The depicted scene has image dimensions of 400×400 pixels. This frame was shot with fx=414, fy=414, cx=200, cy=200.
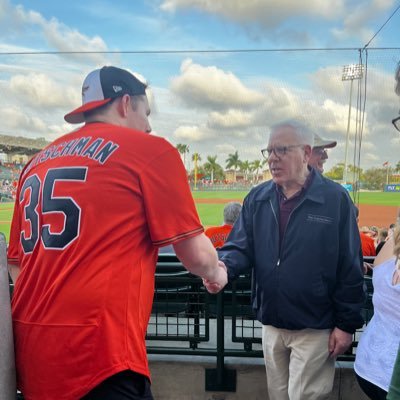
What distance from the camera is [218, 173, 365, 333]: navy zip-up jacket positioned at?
6.68 feet

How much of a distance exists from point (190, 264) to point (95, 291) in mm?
337

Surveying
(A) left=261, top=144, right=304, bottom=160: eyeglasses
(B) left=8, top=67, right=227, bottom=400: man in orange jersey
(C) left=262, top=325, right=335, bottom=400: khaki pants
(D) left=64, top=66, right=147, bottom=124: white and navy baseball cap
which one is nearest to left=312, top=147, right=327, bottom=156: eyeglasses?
(A) left=261, top=144, right=304, bottom=160: eyeglasses

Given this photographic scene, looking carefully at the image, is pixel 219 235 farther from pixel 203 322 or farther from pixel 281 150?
pixel 281 150

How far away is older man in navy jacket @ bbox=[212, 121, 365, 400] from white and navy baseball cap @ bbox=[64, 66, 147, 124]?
1.00 m

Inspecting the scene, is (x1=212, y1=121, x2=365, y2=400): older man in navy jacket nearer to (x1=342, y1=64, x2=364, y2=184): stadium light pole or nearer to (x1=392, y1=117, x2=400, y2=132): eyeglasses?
(x1=392, y1=117, x2=400, y2=132): eyeglasses

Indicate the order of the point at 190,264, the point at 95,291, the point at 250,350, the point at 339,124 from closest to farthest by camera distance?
1. the point at 95,291
2. the point at 190,264
3. the point at 250,350
4. the point at 339,124

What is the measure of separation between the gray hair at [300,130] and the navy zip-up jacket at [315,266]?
0.24 meters

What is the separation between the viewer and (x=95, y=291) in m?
1.21

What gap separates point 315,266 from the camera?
2.04 m

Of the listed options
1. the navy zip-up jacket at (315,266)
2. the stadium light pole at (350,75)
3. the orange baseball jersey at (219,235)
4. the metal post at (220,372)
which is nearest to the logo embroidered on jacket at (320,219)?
the navy zip-up jacket at (315,266)

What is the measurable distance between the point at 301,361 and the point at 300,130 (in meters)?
1.22

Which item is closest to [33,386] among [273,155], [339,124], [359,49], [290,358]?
[290,358]

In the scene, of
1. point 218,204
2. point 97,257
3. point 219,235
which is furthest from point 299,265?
point 218,204

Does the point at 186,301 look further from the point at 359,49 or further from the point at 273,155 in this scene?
the point at 359,49
